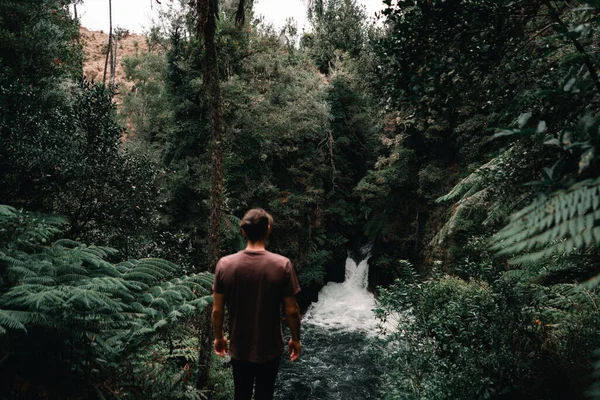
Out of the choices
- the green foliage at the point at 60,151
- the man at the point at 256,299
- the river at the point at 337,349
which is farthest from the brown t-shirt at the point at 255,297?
the green foliage at the point at 60,151

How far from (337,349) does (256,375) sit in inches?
444

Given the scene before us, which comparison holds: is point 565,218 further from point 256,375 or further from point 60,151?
point 60,151

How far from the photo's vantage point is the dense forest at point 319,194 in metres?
3.05

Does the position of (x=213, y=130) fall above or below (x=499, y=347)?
above

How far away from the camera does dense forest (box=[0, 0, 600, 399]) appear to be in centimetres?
305

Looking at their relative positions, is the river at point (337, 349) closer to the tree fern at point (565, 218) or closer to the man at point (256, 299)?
the man at point (256, 299)

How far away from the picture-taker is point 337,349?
13070 millimetres

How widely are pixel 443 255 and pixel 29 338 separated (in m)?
13.7

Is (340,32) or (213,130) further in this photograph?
(340,32)

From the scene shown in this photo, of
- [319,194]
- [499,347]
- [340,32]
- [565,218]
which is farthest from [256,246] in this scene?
[340,32]

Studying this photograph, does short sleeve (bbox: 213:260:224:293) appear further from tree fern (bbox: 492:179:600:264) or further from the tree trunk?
the tree trunk

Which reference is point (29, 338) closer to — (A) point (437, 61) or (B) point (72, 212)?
(A) point (437, 61)

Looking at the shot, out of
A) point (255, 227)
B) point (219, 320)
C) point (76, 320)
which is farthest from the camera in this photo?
point (76, 320)

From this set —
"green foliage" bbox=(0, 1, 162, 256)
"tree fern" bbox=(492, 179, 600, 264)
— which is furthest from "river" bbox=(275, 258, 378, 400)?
"green foliage" bbox=(0, 1, 162, 256)
